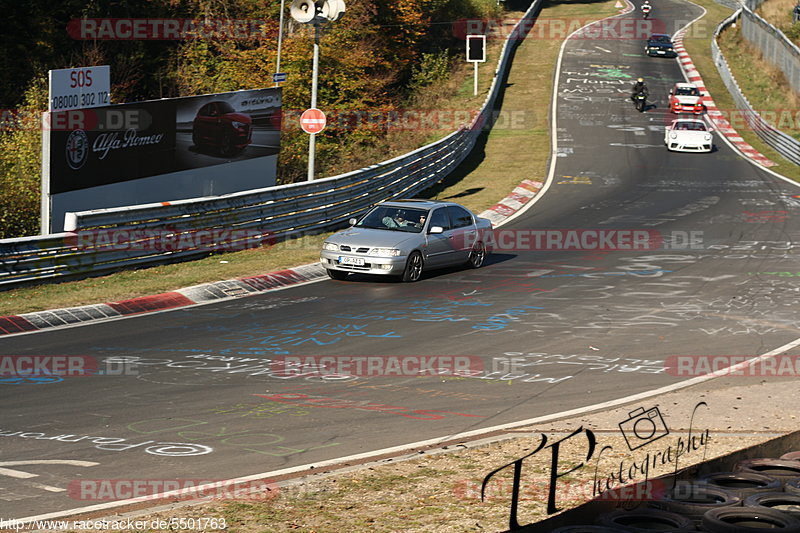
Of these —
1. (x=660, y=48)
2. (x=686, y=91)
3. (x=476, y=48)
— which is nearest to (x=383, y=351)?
(x=476, y=48)

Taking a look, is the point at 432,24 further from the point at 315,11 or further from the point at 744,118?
the point at 315,11

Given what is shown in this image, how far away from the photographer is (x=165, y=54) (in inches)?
2080

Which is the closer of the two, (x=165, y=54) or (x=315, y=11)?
(x=315, y=11)

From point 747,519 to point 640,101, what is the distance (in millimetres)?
44939

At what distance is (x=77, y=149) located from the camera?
19.9 m

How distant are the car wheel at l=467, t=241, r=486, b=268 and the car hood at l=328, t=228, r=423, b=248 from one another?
174 cm

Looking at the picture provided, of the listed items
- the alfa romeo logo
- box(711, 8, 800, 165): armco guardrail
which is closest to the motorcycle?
box(711, 8, 800, 165): armco guardrail

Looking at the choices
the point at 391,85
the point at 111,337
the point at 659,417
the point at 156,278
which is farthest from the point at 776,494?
the point at 391,85

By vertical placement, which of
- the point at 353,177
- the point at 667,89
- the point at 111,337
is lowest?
the point at 111,337

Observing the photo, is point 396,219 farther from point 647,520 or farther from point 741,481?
point 647,520

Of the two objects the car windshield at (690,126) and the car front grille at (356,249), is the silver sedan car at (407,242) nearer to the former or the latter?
the car front grille at (356,249)

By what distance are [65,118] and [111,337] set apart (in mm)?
6874

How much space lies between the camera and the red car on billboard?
23.9 m

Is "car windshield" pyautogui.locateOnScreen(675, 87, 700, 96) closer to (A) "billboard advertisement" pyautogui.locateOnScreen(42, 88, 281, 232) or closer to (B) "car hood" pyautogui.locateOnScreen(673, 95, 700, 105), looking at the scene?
(B) "car hood" pyautogui.locateOnScreen(673, 95, 700, 105)
